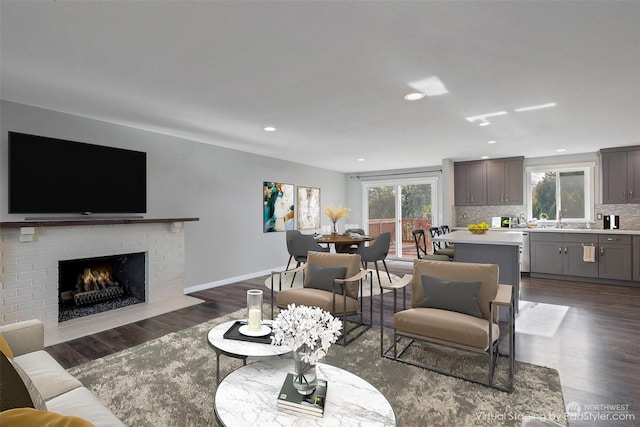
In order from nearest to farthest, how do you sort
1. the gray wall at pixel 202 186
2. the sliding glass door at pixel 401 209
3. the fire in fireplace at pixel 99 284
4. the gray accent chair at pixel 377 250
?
the gray wall at pixel 202 186 → the fire in fireplace at pixel 99 284 → the gray accent chair at pixel 377 250 → the sliding glass door at pixel 401 209

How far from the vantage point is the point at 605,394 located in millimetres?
2234

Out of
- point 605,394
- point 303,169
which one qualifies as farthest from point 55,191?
point 605,394

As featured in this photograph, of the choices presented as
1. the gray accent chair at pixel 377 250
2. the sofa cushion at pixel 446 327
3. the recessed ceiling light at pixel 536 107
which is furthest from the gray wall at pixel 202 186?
the recessed ceiling light at pixel 536 107

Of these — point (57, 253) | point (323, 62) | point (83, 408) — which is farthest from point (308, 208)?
point (83, 408)

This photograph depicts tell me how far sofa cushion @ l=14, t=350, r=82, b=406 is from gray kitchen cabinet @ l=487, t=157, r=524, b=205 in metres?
7.24

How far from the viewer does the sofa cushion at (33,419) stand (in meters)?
0.85

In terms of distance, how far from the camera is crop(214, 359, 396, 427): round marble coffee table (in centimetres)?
141

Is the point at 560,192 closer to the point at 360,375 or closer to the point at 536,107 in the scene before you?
the point at 536,107

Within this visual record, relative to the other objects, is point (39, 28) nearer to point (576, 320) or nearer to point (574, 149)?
point (576, 320)

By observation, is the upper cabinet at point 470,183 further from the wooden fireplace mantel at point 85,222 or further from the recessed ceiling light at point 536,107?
the wooden fireplace mantel at point 85,222

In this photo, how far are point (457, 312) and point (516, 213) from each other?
518cm

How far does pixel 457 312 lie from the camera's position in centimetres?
264

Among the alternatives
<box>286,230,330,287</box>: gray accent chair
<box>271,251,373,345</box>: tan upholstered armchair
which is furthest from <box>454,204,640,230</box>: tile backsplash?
<box>271,251,373,345</box>: tan upholstered armchair

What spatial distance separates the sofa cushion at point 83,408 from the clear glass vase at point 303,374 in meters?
0.77
